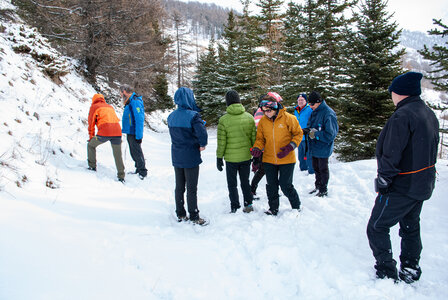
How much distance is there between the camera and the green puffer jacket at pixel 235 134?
411 centimetres

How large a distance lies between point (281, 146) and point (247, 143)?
595 millimetres

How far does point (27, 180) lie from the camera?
13.5 feet

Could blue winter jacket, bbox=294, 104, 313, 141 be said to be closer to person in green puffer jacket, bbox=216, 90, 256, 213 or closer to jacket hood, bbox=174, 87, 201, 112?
person in green puffer jacket, bbox=216, 90, 256, 213

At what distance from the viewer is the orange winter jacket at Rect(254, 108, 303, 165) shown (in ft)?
12.7

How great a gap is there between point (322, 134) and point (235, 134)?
1881mm

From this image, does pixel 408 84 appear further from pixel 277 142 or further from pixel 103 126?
pixel 103 126

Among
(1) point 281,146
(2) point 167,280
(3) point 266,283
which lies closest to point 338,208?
(1) point 281,146

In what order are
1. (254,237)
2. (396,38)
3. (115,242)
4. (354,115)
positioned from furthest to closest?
(354,115) < (396,38) < (254,237) < (115,242)

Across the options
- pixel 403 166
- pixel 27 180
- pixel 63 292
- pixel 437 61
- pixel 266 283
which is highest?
pixel 437 61

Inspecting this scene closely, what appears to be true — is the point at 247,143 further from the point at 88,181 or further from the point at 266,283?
the point at 88,181

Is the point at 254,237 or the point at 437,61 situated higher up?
the point at 437,61

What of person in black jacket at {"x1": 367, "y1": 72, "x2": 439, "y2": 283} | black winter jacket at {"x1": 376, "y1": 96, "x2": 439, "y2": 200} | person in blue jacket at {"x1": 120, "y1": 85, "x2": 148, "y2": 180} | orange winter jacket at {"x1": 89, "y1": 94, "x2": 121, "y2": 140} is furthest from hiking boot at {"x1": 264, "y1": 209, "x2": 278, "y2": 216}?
orange winter jacket at {"x1": 89, "y1": 94, "x2": 121, "y2": 140}

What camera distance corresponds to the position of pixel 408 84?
7.84 ft

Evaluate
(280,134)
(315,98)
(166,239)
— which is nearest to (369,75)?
(315,98)
